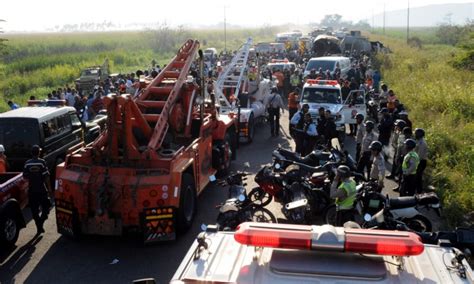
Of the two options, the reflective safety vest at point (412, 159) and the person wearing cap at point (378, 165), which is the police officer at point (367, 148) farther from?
the person wearing cap at point (378, 165)

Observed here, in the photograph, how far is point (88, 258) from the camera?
312 inches

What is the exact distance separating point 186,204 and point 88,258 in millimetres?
1893

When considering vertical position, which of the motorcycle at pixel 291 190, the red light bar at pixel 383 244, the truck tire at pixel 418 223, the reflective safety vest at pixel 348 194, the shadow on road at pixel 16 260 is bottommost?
the shadow on road at pixel 16 260

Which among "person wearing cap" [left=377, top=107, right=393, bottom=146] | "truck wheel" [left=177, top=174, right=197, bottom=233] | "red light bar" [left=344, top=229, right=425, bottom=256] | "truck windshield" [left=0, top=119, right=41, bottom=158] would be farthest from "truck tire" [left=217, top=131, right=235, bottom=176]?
"red light bar" [left=344, top=229, right=425, bottom=256]

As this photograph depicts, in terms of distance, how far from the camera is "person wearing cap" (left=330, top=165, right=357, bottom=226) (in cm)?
757

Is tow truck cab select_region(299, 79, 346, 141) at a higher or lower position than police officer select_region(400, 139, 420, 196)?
higher

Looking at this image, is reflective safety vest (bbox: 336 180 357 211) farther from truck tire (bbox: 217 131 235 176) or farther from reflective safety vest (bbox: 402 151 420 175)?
truck tire (bbox: 217 131 235 176)

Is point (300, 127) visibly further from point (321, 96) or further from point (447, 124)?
point (447, 124)

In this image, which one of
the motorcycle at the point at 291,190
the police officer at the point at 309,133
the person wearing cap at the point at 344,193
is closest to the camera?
the person wearing cap at the point at 344,193

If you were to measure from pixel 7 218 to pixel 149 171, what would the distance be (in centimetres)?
247

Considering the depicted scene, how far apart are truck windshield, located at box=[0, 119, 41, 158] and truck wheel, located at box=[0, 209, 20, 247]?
294 cm

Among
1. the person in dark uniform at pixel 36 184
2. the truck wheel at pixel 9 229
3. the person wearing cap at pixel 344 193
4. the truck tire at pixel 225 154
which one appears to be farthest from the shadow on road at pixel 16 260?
the person wearing cap at pixel 344 193

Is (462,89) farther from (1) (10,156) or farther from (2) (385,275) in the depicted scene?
(2) (385,275)

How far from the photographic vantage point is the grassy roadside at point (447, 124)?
9.64m
